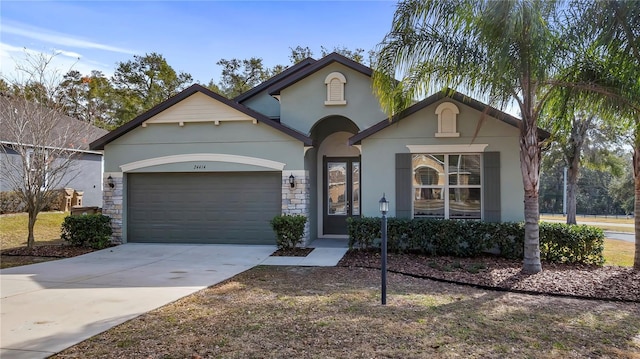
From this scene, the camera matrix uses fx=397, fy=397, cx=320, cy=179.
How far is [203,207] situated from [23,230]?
6.74 m

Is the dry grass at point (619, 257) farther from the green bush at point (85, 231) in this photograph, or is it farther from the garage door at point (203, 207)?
the green bush at point (85, 231)

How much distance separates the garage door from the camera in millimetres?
11773

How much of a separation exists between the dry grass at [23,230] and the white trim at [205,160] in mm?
3857

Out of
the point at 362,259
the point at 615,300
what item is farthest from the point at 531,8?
the point at 362,259

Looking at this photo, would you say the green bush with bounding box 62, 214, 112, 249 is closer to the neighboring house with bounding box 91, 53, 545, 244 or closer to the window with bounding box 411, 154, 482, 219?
the neighboring house with bounding box 91, 53, 545, 244

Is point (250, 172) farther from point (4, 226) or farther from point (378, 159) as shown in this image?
point (4, 226)

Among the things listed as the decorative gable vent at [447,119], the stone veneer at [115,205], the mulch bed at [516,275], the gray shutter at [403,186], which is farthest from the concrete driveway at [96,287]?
the decorative gable vent at [447,119]

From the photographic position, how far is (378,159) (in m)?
10.8

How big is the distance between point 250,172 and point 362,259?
444 centimetres

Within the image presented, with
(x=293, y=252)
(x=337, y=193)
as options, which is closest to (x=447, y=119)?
(x=337, y=193)

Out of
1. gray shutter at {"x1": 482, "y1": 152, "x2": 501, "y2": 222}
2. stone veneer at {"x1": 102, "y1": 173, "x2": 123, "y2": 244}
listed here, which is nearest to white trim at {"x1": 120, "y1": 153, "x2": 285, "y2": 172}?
stone veneer at {"x1": 102, "y1": 173, "x2": 123, "y2": 244}

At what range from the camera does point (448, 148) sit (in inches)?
408

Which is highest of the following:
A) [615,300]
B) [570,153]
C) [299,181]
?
[570,153]

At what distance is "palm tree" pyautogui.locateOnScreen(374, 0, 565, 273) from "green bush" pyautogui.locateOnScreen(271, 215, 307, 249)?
3.79 metres
